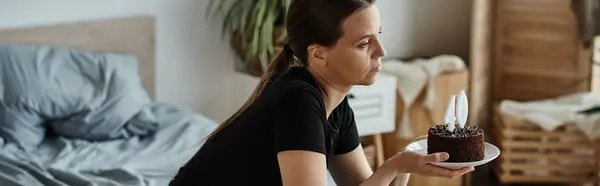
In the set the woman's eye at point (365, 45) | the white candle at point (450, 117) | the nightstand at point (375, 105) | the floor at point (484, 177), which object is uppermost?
the woman's eye at point (365, 45)

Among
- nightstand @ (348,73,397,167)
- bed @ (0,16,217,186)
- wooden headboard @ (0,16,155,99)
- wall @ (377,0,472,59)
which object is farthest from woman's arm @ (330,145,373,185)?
wall @ (377,0,472,59)

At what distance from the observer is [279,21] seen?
11.4 ft

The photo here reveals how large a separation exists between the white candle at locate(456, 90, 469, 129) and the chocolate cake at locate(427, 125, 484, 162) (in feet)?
0.09

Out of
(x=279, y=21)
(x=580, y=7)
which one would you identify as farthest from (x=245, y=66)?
(x=580, y=7)

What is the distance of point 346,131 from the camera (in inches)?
70.2

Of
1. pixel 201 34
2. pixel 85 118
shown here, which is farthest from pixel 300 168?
pixel 201 34

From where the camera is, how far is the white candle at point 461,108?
1664mm

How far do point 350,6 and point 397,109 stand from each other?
2130 millimetres

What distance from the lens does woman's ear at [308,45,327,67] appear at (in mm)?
1569

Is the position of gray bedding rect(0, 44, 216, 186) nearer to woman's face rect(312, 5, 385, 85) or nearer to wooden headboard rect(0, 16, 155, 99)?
wooden headboard rect(0, 16, 155, 99)

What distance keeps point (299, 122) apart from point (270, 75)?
0.20 meters

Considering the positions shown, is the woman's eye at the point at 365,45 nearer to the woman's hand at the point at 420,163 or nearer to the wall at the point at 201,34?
the woman's hand at the point at 420,163

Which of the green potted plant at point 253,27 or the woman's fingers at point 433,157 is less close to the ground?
the woman's fingers at point 433,157

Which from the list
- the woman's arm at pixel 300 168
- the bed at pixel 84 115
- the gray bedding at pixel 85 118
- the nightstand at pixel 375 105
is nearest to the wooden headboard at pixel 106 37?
the bed at pixel 84 115
